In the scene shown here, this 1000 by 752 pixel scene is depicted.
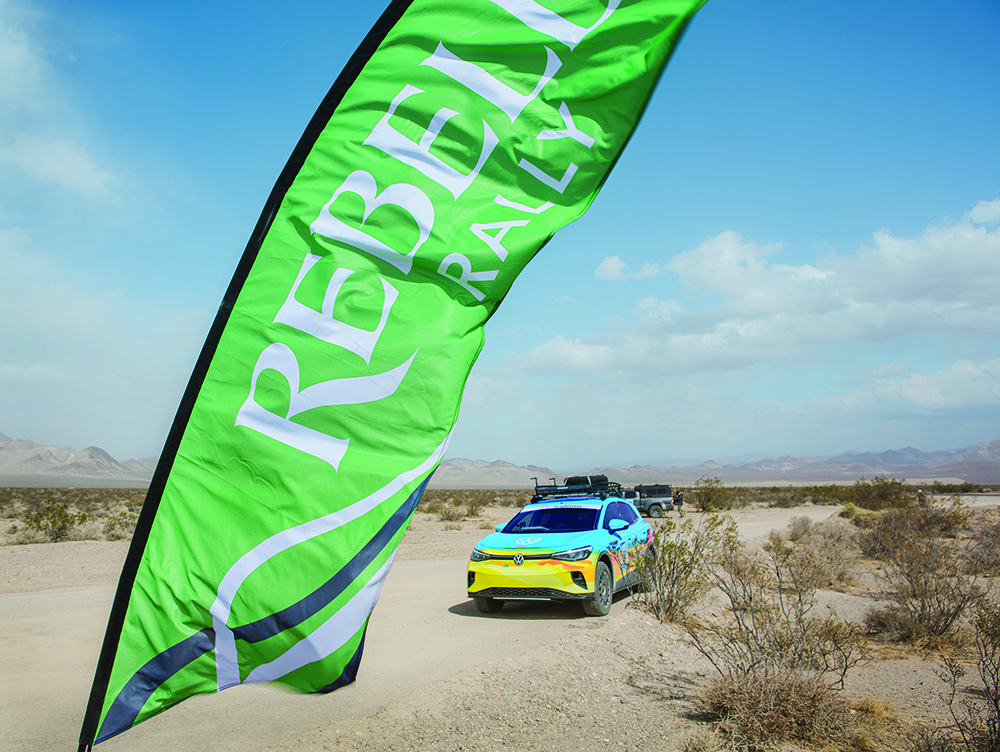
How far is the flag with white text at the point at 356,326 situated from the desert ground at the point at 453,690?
11.0 feet

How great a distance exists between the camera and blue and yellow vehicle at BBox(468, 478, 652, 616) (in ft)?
30.0

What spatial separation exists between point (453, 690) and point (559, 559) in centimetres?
345

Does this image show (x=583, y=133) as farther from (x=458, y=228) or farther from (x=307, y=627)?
(x=307, y=627)

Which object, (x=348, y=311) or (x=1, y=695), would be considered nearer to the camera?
(x=348, y=311)

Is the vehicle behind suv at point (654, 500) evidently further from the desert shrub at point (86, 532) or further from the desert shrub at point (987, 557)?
the desert shrub at point (86, 532)

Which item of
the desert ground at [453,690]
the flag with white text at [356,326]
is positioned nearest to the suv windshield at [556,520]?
the desert ground at [453,690]

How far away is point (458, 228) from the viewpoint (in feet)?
7.69

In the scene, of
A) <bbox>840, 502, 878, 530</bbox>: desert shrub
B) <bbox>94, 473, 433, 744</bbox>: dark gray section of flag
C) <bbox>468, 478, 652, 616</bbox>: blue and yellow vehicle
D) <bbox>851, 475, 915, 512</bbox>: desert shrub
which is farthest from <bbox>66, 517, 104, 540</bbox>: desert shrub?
<bbox>851, 475, 915, 512</bbox>: desert shrub

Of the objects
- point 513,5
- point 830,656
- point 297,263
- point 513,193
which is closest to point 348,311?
point 297,263

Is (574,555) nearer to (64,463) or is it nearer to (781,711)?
(781,711)

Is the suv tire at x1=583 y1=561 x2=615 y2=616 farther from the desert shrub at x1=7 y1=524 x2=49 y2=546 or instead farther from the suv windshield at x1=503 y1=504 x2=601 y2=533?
the desert shrub at x1=7 y1=524 x2=49 y2=546

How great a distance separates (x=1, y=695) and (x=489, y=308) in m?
6.23

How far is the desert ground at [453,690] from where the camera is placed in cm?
507

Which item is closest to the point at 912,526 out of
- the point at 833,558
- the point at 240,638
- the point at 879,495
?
the point at 833,558
